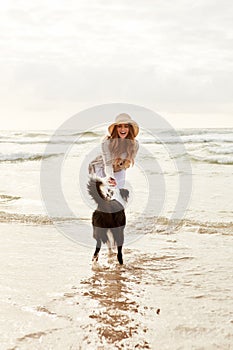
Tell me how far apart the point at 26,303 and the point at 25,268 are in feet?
3.28

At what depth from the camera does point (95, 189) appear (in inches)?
175

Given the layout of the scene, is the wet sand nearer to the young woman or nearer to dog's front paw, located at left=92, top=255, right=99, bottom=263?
dog's front paw, located at left=92, top=255, right=99, bottom=263

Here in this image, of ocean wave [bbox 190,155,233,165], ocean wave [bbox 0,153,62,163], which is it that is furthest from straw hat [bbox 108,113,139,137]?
ocean wave [bbox 0,153,62,163]

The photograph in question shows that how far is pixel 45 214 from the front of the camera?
761 cm

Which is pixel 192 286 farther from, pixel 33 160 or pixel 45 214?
pixel 33 160

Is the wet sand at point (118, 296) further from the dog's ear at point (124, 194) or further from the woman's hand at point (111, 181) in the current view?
the woman's hand at point (111, 181)

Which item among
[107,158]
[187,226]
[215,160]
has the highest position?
[107,158]

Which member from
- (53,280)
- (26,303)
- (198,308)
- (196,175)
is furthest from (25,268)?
(196,175)

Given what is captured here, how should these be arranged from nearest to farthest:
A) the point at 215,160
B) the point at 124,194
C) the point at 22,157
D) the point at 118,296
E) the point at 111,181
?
the point at 118,296, the point at 111,181, the point at 124,194, the point at 215,160, the point at 22,157

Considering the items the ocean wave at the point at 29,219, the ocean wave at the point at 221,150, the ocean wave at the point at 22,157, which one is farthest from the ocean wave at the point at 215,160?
the ocean wave at the point at 29,219

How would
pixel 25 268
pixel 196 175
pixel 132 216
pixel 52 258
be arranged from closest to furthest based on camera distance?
pixel 25 268, pixel 52 258, pixel 132 216, pixel 196 175

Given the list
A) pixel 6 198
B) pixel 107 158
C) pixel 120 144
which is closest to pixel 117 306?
pixel 107 158

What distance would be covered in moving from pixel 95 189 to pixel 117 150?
437mm

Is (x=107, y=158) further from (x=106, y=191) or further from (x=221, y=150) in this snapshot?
(x=221, y=150)
